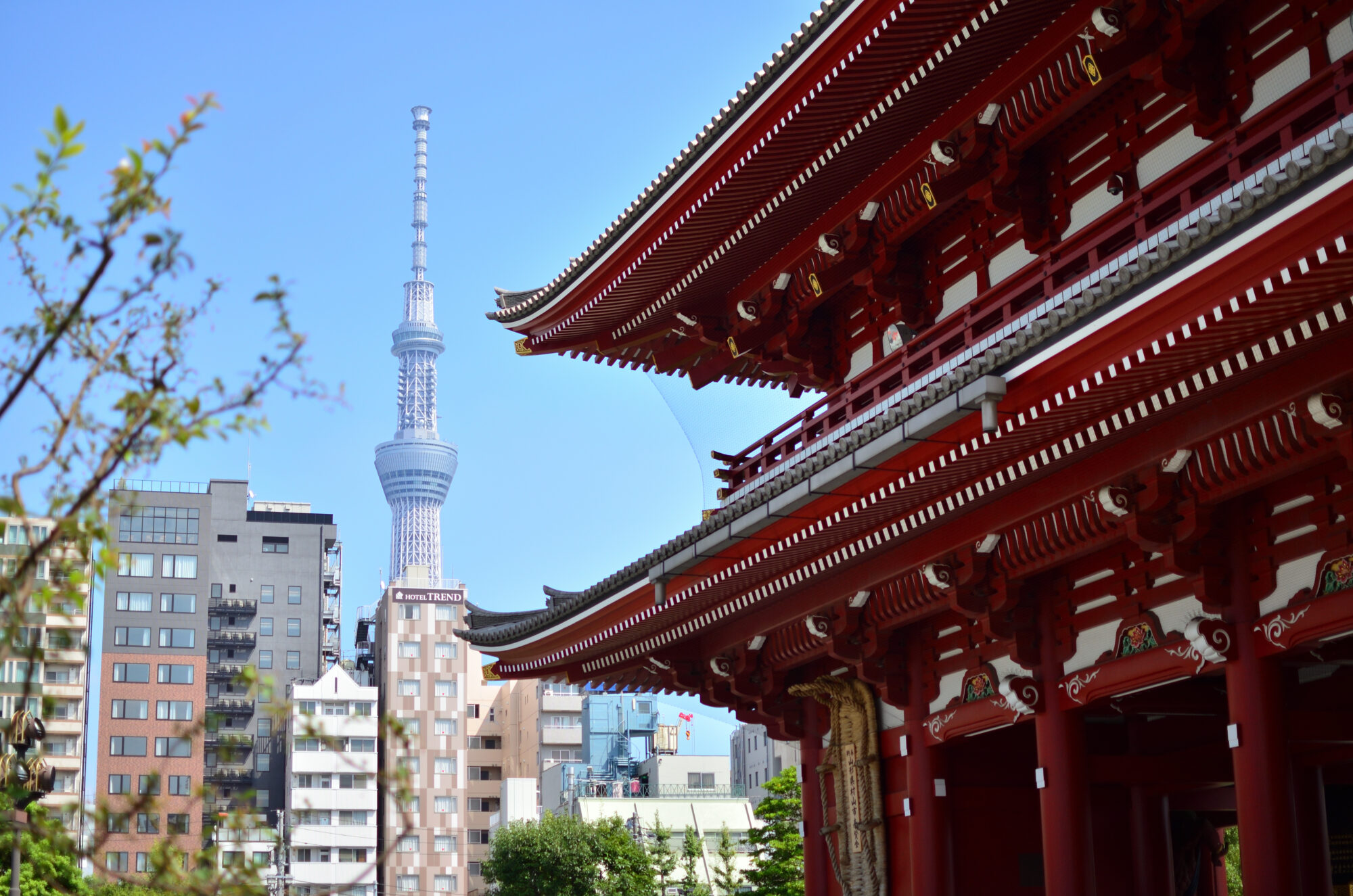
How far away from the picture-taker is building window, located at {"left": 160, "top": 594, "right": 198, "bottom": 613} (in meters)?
108

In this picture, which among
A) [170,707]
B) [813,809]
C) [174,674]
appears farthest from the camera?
[174,674]

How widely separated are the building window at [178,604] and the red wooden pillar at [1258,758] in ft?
343

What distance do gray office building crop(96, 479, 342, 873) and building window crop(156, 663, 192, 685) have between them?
7 centimetres

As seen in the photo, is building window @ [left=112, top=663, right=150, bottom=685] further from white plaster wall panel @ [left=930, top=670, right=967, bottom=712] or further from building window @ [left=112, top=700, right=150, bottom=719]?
white plaster wall panel @ [left=930, top=670, right=967, bottom=712]

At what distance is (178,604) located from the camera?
109 metres

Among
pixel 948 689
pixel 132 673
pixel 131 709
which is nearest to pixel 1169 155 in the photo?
pixel 948 689

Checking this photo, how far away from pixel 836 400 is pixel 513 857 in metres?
45.1

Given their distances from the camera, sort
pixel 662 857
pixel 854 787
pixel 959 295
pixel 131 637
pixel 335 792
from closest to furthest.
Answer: pixel 959 295 → pixel 854 787 → pixel 662 857 → pixel 335 792 → pixel 131 637

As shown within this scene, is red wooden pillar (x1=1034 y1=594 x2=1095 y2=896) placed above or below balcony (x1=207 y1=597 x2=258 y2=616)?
below

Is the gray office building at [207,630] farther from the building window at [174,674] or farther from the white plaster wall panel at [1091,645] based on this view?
the white plaster wall panel at [1091,645]

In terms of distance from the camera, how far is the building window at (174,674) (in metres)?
106

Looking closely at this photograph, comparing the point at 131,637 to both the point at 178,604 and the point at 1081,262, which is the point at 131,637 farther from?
the point at 1081,262

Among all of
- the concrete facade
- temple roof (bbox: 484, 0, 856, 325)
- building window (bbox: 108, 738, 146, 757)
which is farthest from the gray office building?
temple roof (bbox: 484, 0, 856, 325)

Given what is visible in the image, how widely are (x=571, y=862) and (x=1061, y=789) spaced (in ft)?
144
